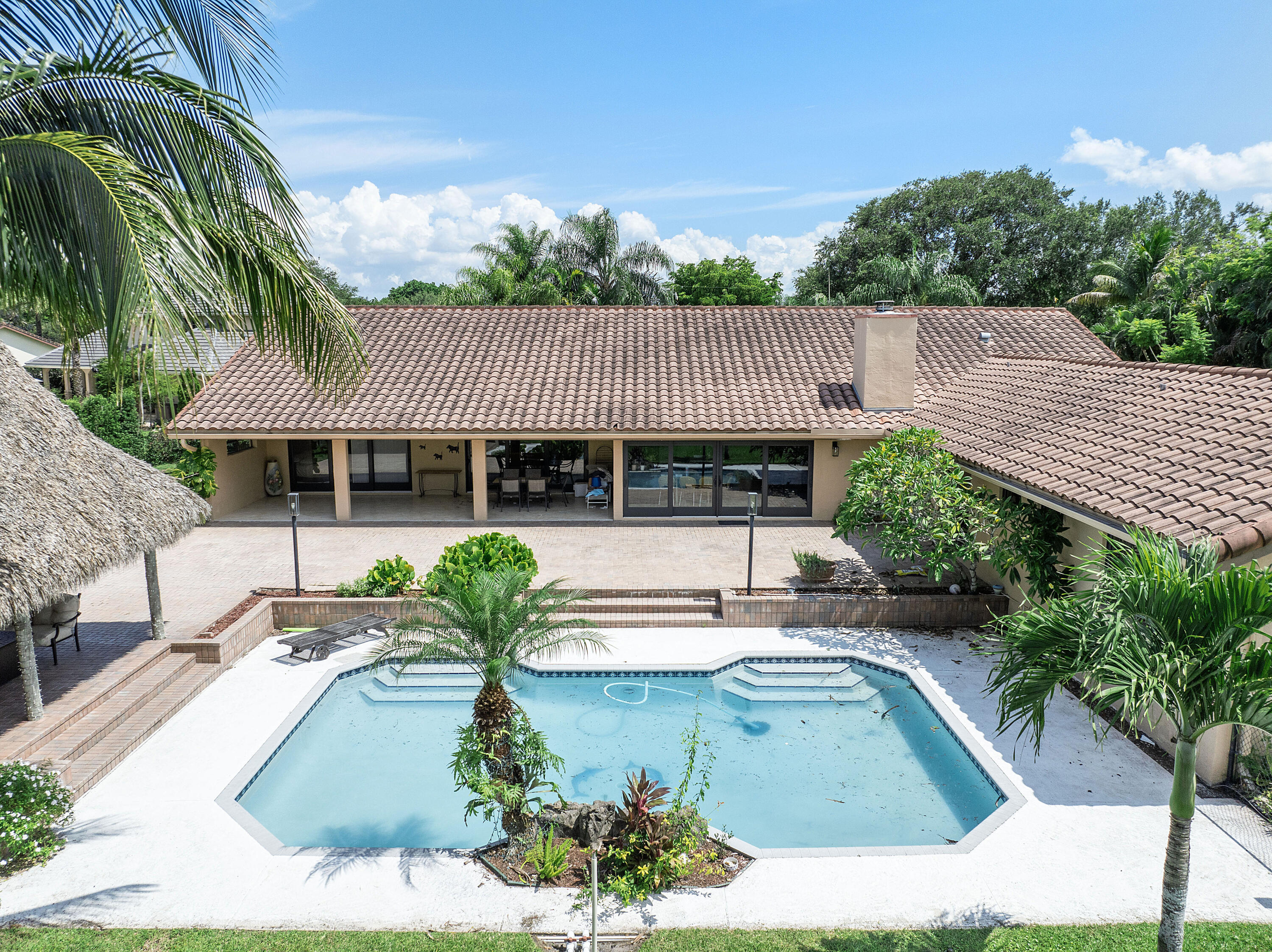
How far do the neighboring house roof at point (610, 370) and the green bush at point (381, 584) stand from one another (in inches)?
207

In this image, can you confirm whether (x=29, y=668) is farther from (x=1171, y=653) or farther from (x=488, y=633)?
(x=1171, y=653)

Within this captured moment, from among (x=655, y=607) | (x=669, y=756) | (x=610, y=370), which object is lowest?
(x=669, y=756)

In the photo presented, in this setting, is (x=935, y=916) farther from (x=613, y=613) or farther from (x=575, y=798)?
(x=613, y=613)

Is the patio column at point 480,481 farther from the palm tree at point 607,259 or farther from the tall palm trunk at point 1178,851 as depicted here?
the palm tree at point 607,259

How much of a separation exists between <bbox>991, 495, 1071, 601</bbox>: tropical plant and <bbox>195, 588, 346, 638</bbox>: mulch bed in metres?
11.6

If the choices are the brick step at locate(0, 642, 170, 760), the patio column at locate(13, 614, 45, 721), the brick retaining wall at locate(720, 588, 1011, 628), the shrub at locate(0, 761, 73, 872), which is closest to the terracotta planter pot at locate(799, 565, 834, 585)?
the brick retaining wall at locate(720, 588, 1011, 628)

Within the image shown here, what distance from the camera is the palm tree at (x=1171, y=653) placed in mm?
4777

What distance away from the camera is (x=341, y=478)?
64.1ft

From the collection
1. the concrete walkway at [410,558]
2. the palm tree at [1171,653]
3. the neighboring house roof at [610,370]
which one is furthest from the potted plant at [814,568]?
the palm tree at [1171,653]

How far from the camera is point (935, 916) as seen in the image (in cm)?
674

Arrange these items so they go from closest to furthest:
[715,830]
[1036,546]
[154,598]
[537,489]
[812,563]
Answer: [715,830], [154,598], [1036,546], [812,563], [537,489]

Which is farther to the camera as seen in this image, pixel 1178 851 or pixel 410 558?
pixel 410 558

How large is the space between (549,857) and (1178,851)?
5040 mm

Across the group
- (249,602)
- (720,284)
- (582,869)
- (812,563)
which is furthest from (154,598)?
(720,284)
